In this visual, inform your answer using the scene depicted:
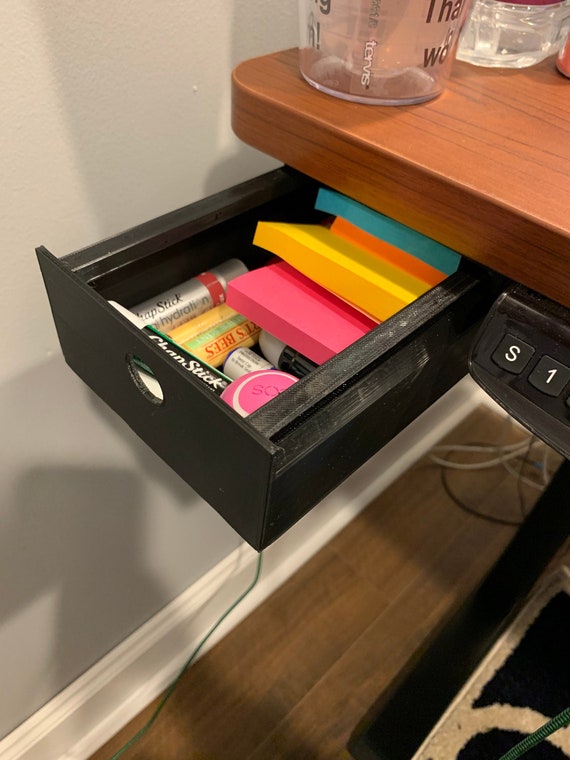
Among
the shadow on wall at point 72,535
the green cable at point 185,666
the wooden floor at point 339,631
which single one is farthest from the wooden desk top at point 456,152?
the wooden floor at point 339,631

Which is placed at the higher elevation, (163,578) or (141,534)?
(141,534)

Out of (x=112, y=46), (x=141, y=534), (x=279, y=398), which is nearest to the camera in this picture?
(x=279, y=398)

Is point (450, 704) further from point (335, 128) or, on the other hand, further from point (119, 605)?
point (335, 128)

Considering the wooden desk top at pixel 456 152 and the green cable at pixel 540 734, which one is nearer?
the wooden desk top at pixel 456 152

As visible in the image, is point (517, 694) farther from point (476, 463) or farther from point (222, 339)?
point (222, 339)

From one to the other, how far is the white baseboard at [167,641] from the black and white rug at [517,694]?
343 millimetres

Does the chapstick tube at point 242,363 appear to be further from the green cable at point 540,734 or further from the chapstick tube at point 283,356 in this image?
the green cable at point 540,734

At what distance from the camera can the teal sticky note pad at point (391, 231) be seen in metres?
0.44

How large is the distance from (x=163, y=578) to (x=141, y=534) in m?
0.14

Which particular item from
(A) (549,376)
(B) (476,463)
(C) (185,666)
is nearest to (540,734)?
(A) (549,376)

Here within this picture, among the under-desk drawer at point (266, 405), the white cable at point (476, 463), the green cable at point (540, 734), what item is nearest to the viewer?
the under-desk drawer at point (266, 405)

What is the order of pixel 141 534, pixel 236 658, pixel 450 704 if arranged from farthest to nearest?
pixel 236 658 → pixel 450 704 → pixel 141 534

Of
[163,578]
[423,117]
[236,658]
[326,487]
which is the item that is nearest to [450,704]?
[236,658]

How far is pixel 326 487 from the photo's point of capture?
374 mm
